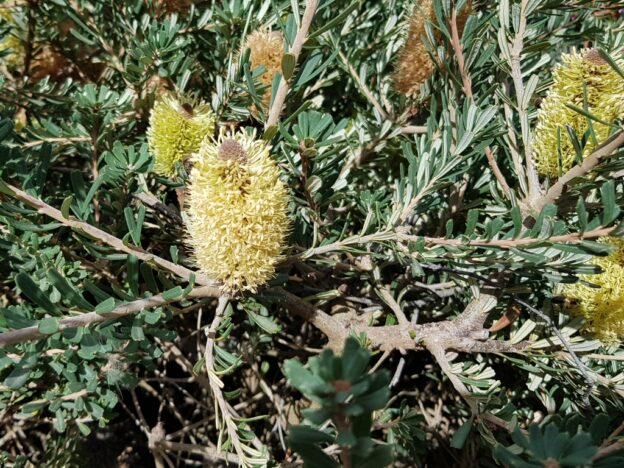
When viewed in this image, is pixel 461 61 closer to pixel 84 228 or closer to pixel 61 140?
pixel 84 228

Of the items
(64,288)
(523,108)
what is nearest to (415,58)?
(523,108)

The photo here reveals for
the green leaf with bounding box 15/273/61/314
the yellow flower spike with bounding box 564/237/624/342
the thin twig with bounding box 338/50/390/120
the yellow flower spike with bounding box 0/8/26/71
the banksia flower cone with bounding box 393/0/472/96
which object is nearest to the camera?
the green leaf with bounding box 15/273/61/314

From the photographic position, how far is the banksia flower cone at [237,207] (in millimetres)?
733

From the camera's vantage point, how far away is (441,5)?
0.86m

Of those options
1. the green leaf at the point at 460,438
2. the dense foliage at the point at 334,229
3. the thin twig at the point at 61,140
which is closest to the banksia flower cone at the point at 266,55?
the dense foliage at the point at 334,229

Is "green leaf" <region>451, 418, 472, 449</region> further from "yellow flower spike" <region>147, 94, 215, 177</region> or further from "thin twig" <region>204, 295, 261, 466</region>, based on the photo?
"yellow flower spike" <region>147, 94, 215, 177</region>

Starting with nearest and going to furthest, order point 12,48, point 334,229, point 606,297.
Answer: point 606,297, point 334,229, point 12,48

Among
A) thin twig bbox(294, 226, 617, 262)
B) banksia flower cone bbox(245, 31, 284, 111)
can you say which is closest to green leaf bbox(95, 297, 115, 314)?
thin twig bbox(294, 226, 617, 262)

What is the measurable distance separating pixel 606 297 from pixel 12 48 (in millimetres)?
1603

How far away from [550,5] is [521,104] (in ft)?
0.70

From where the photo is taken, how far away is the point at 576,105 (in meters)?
0.81

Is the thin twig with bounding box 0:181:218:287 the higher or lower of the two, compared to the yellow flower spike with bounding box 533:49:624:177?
lower

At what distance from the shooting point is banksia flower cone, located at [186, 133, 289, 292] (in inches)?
28.9

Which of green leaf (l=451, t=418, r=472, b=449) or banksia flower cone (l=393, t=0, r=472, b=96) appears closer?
green leaf (l=451, t=418, r=472, b=449)
